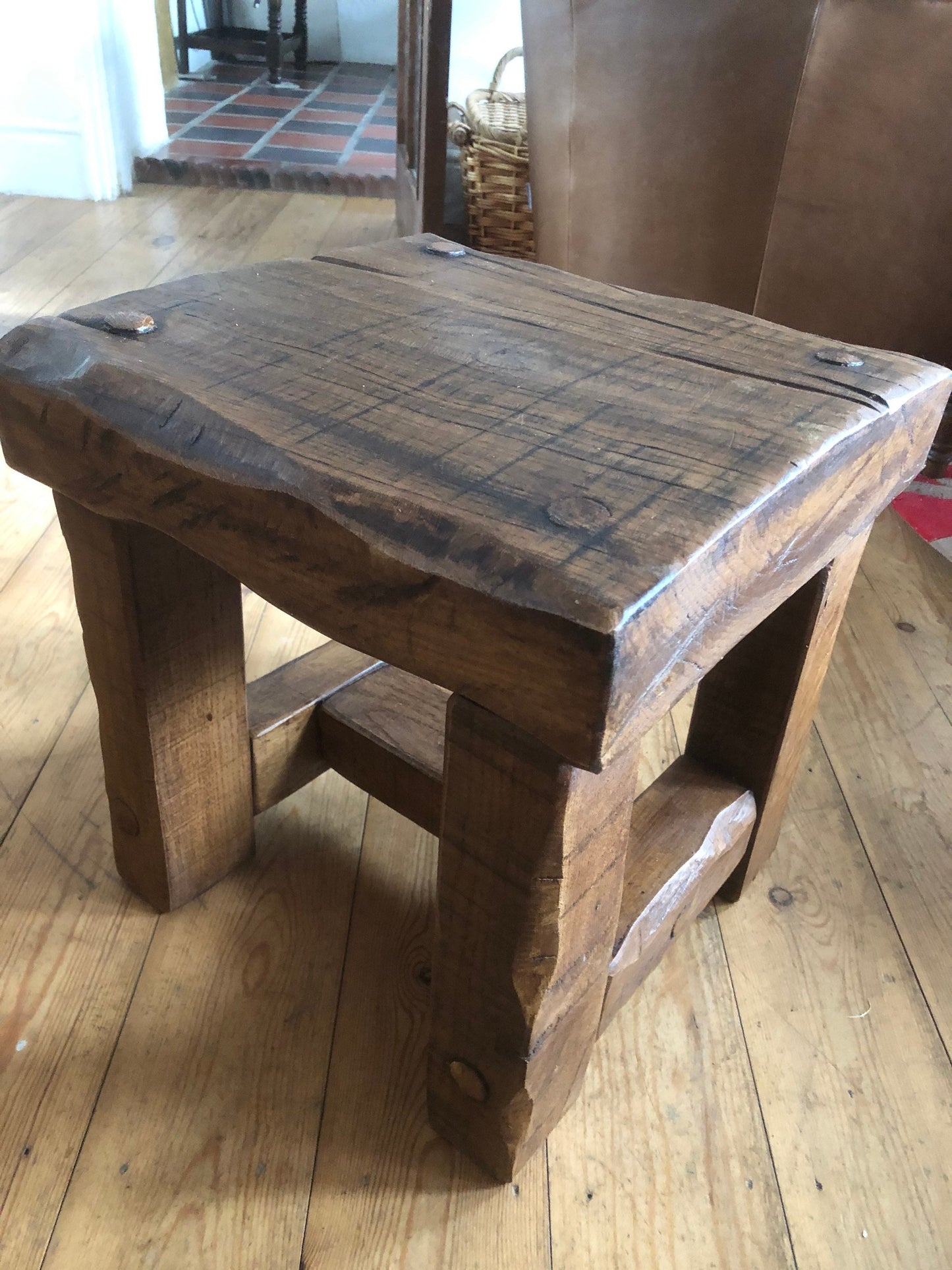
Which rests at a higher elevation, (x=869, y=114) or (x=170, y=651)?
(x=869, y=114)

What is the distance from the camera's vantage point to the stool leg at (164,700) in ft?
2.23

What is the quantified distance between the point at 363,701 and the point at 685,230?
91cm

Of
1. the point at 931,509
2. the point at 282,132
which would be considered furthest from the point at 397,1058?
the point at 282,132

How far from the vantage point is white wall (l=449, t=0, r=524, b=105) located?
2143 mm

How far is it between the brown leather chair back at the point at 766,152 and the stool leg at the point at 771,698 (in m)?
0.74

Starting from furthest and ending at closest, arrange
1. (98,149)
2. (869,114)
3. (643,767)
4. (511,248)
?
(98,149) < (511,248) < (869,114) < (643,767)

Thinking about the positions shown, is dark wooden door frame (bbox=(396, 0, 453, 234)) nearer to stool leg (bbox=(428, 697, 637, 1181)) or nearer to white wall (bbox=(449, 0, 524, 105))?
white wall (bbox=(449, 0, 524, 105))

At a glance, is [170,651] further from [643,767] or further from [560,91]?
[560,91]

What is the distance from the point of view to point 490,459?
499 millimetres

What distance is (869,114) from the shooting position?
1.22m

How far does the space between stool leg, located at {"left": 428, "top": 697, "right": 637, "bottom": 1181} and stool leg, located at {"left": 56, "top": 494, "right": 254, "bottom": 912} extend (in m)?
0.27

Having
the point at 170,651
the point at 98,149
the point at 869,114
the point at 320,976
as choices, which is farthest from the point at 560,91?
the point at 98,149

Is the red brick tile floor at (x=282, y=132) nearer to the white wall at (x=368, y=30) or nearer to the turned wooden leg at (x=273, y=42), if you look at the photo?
the turned wooden leg at (x=273, y=42)

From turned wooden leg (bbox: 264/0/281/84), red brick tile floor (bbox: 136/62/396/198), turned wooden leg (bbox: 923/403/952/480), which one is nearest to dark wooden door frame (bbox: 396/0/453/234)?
red brick tile floor (bbox: 136/62/396/198)
